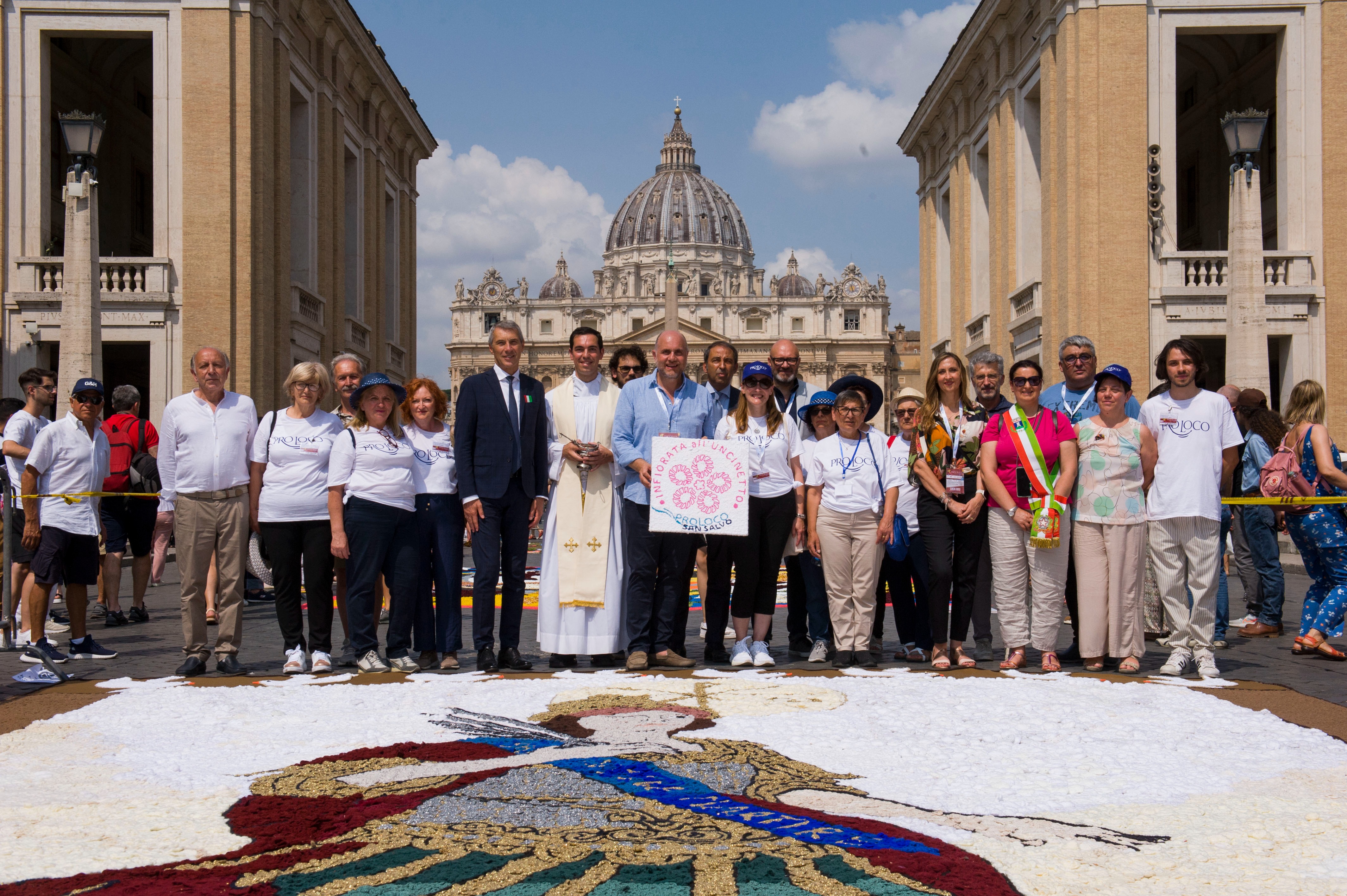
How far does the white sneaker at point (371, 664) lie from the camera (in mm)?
6820

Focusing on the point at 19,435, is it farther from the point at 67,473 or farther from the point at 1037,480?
the point at 1037,480

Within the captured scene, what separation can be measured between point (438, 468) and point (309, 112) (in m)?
18.6

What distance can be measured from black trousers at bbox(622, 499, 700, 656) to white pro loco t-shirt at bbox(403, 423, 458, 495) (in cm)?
100

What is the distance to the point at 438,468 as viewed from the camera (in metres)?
7.08

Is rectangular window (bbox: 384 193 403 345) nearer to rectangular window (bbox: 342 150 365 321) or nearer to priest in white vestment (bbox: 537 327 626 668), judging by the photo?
rectangular window (bbox: 342 150 365 321)

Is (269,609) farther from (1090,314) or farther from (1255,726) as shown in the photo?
(1090,314)

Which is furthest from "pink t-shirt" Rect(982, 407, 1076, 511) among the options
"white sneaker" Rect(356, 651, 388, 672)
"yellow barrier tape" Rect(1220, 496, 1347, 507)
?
"white sneaker" Rect(356, 651, 388, 672)

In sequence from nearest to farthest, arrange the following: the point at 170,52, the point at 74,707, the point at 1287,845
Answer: the point at 1287,845 < the point at 74,707 < the point at 170,52

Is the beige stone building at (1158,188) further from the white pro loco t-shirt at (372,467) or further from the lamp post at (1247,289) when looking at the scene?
the white pro loco t-shirt at (372,467)

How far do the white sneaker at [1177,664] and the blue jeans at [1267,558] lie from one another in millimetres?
2141

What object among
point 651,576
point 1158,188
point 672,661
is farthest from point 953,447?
point 1158,188

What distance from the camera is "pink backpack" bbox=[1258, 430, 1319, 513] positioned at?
7566 mm

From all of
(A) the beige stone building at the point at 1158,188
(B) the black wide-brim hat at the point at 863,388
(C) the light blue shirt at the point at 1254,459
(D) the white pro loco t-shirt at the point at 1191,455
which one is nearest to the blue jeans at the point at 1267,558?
(C) the light blue shirt at the point at 1254,459

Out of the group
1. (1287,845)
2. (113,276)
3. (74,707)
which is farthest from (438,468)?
(113,276)
